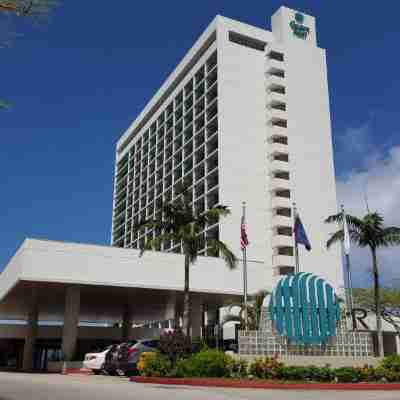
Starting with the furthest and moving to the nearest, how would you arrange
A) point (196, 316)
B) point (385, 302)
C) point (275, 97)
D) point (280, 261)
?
point (275, 97), point (280, 261), point (385, 302), point (196, 316)

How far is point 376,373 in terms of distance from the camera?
20281mm

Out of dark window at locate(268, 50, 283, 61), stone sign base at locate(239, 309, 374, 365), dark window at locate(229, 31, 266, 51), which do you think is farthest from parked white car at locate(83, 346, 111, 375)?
dark window at locate(268, 50, 283, 61)

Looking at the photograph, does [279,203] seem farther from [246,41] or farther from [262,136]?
[246,41]

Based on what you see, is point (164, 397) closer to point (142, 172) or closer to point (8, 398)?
point (8, 398)

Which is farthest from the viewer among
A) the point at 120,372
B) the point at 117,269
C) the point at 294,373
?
the point at 117,269

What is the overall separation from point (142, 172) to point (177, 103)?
52.0ft

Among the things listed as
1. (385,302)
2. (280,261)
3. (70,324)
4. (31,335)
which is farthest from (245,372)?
(280,261)

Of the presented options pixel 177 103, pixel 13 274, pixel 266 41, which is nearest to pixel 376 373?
pixel 13 274

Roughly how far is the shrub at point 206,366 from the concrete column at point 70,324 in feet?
53.8

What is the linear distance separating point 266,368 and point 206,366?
2.22 m

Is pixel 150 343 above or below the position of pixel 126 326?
below

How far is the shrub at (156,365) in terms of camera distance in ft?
70.1

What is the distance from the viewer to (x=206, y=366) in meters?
20.3

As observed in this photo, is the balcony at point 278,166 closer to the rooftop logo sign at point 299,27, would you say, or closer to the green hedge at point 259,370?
the rooftop logo sign at point 299,27
